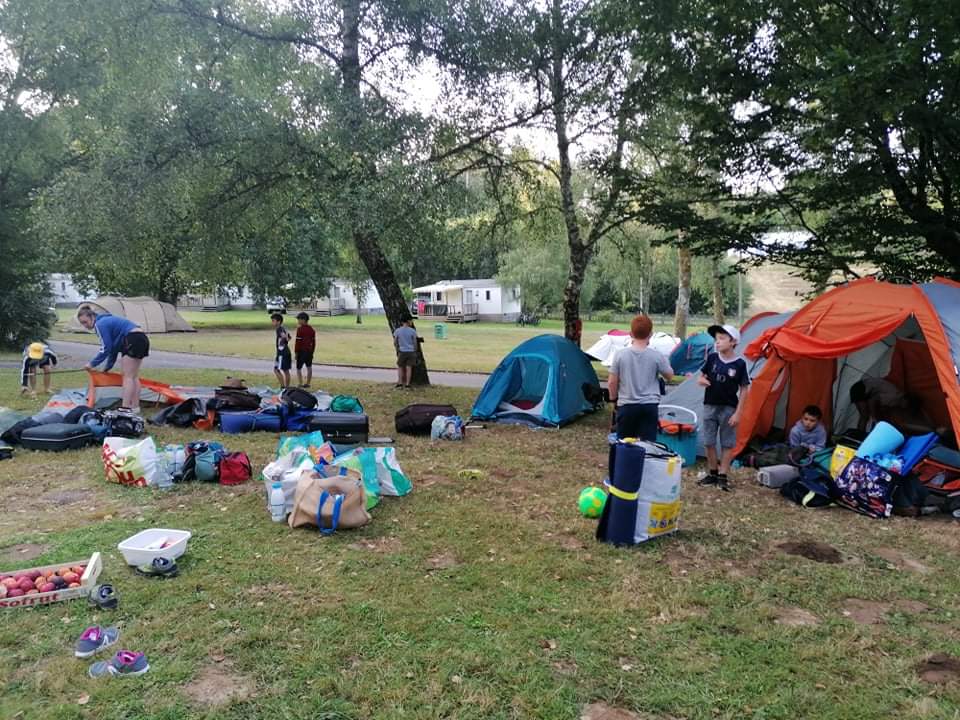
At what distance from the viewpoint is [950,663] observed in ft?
10.6

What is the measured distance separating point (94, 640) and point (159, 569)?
813 mm

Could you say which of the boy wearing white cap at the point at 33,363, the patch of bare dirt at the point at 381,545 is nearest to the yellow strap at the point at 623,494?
the patch of bare dirt at the point at 381,545

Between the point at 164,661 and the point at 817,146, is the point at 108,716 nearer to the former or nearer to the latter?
the point at 164,661

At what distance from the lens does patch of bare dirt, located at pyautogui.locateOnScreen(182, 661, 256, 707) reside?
2.87 metres

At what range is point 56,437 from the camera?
23.7ft

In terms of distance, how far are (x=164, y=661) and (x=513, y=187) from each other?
10030 millimetres

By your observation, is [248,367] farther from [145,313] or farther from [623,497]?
[145,313]

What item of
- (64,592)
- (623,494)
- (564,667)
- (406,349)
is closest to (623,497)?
(623,494)

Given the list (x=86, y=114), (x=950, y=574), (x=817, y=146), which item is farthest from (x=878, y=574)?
(x=86, y=114)

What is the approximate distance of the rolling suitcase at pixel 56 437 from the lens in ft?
23.6

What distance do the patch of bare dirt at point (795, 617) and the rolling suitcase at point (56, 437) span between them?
7136mm

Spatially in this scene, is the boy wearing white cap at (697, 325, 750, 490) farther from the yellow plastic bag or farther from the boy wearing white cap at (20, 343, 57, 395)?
the boy wearing white cap at (20, 343, 57, 395)

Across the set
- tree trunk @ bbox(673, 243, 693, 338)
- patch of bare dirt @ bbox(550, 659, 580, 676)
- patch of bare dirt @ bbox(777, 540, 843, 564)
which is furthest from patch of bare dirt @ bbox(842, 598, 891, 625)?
tree trunk @ bbox(673, 243, 693, 338)

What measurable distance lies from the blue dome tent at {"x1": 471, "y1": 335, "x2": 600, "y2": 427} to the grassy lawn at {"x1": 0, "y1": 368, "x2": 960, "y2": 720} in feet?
11.4
